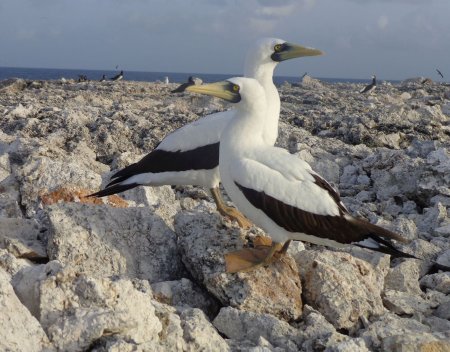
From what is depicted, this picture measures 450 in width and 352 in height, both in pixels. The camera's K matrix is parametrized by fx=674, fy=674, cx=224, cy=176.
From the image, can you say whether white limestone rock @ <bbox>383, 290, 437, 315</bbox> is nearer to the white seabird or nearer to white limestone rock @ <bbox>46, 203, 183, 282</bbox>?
the white seabird

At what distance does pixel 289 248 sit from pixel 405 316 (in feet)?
3.29

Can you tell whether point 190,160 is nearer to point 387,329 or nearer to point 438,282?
point 438,282

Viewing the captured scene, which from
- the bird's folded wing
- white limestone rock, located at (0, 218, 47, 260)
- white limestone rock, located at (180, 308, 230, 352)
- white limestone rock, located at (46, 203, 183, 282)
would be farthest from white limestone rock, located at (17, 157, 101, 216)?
white limestone rock, located at (180, 308, 230, 352)

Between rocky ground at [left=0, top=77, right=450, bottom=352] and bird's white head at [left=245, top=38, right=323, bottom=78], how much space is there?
1.38 metres

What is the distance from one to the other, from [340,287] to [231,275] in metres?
0.67

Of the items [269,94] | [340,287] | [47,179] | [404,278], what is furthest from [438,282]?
[47,179]

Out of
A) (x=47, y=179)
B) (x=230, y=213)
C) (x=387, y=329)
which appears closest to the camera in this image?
(x=387, y=329)

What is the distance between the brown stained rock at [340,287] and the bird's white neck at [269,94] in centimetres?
131

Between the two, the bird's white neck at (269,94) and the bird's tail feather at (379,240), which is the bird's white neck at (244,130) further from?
the bird's tail feather at (379,240)

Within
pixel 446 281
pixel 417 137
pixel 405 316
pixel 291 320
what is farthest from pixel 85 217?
pixel 417 137

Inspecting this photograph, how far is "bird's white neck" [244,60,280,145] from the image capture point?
5.45 metres

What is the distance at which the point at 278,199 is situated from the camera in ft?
14.2

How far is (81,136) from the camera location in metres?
8.27

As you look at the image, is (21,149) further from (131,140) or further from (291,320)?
(291,320)
